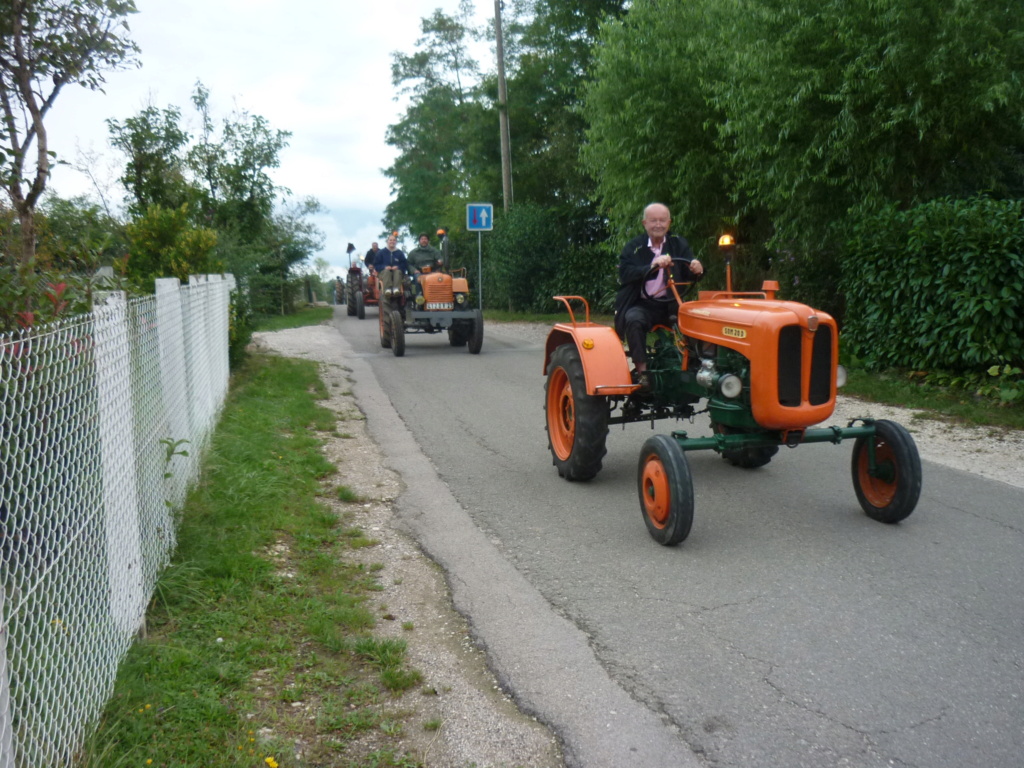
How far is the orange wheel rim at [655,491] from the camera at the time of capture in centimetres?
519

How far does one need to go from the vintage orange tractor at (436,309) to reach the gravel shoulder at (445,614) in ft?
22.3

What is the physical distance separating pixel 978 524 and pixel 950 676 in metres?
2.23

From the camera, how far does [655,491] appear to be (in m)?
5.29

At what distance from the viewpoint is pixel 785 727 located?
3.31m

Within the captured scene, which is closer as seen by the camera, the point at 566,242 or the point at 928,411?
the point at 928,411

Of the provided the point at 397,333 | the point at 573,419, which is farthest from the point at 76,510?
the point at 397,333

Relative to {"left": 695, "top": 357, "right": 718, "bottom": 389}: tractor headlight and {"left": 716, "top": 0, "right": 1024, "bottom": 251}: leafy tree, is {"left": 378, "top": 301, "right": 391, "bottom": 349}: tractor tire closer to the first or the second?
{"left": 716, "top": 0, "right": 1024, "bottom": 251}: leafy tree

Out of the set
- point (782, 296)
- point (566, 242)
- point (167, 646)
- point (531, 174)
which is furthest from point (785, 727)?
point (531, 174)

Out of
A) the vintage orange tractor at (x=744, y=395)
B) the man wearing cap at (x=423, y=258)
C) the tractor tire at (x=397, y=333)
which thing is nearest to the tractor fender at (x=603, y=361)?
the vintage orange tractor at (x=744, y=395)

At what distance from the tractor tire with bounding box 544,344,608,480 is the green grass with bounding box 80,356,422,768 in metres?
1.77

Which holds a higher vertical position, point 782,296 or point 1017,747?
point 782,296

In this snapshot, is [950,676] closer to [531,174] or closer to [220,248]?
[220,248]

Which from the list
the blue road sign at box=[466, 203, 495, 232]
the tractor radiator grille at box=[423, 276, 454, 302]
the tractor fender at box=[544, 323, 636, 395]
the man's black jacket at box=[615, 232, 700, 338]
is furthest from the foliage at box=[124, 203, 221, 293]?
the blue road sign at box=[466, 203, 495, 232]

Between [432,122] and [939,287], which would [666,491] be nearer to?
[939,287]
